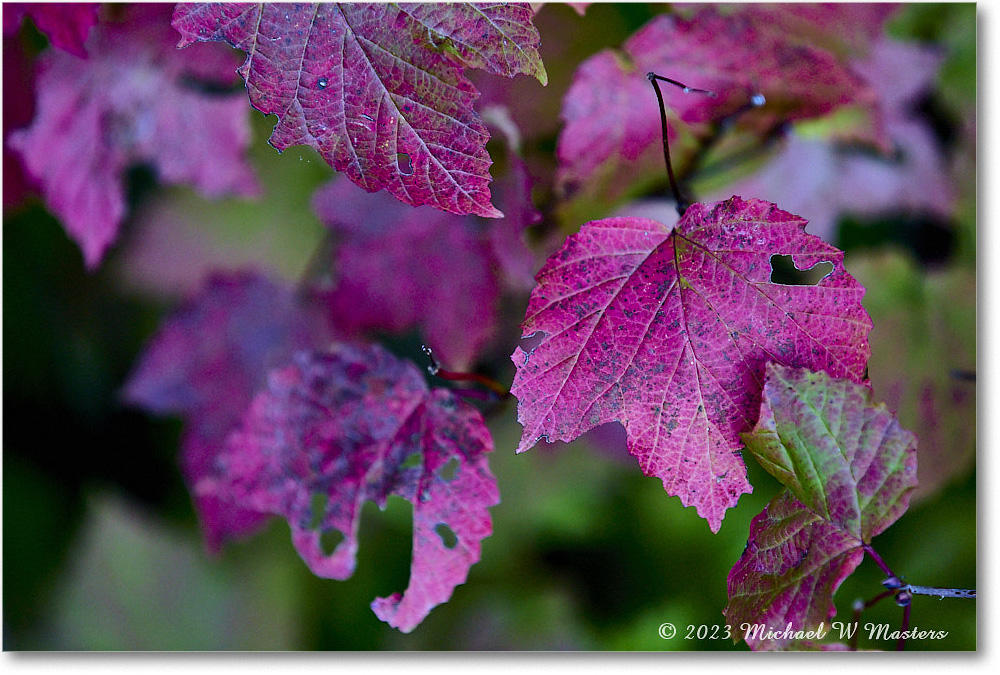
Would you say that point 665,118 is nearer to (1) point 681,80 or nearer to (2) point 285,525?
(1) point 681,80

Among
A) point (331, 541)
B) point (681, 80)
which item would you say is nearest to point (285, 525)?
point (331, 541)

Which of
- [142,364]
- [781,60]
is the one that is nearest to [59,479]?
[142,364]

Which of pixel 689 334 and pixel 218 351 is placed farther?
pixel 218 351

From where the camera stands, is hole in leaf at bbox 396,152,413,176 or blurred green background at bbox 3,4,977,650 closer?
hole in leaf at bbox 396,152,413,176

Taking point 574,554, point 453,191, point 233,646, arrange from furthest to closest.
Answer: point 574,554 < point 233,646 < point 453,191

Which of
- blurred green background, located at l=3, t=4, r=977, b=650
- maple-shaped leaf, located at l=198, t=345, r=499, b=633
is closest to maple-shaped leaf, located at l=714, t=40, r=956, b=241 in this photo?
blurred green background, located at l=3, t=4, r=977, b=650

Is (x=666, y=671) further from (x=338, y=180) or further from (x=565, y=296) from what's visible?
(x=338, y=180)

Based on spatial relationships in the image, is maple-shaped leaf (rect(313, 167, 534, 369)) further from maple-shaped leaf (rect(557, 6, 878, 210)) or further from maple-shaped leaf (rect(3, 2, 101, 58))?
maple-shaped leaf (rect(3, 2, 101, 58))
